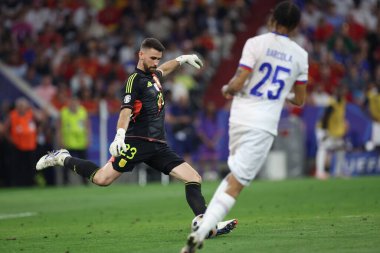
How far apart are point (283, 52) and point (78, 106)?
1465cm

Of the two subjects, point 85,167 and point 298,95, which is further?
point 85,167

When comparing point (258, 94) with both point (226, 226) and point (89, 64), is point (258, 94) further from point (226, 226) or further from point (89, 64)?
point (89, 64)

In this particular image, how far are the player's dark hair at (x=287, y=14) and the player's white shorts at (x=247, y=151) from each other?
106 cm

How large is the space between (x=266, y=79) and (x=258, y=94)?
16 cm

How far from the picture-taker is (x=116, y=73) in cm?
2594

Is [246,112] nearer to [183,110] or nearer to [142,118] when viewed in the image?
[142,118]

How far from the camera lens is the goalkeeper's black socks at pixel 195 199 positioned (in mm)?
10314

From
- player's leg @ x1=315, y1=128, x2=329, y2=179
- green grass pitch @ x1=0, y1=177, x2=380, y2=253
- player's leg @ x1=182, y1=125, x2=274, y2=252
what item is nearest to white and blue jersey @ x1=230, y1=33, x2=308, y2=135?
player's leg @ x1=182, y1=125, x2=274, y2=252

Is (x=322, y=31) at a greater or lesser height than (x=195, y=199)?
greater

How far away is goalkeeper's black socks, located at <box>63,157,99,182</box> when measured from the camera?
1112cm

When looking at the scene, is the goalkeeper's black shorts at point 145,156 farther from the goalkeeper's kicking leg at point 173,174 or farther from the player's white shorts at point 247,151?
the player's white shorts at point 247,151

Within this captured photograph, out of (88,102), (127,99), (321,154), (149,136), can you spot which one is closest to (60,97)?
(88,102)

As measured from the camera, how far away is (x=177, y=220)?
41.0 ft

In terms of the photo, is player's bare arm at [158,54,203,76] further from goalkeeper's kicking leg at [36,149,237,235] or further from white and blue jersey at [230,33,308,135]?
white and blue jersey at [230,33,308,135]
